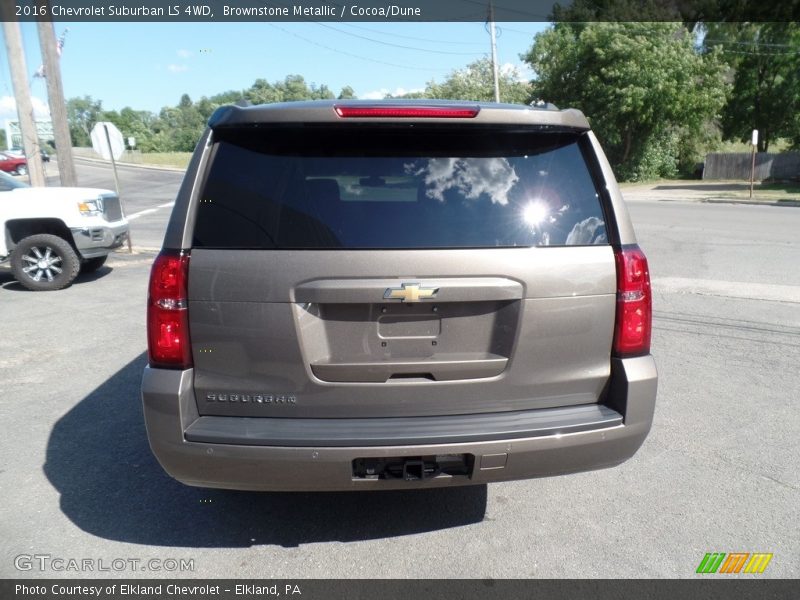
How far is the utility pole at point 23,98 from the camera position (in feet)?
40.2

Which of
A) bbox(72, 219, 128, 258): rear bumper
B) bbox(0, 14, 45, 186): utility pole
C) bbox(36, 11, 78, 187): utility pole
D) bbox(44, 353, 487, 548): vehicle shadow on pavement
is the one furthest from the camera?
bbox(36, 11, 78, 187): utility pole

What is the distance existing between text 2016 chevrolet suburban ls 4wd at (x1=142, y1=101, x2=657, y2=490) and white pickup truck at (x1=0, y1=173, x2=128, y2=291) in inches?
294

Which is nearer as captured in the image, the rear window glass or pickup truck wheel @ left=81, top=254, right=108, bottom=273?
the rear window glass

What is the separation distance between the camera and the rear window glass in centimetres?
259

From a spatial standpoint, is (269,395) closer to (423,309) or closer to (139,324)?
(423,309)

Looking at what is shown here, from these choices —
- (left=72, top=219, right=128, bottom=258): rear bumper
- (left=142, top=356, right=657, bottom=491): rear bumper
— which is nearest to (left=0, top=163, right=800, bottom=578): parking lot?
(left=142, top=356, right=657, bottom=491): rear bumper

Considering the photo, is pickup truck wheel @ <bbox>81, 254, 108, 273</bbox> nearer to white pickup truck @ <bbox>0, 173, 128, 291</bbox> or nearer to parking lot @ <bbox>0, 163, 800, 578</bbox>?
white pickup truck @ <bbox>0, 173, 128, 291</bbox>

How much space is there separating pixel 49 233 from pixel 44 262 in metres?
0.49

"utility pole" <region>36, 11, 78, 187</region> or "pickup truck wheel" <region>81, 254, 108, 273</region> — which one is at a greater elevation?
"utility pole" <region>36, 11, 78, 187</region>

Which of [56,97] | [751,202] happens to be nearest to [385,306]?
[56,97]

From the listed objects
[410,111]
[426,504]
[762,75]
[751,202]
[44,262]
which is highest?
[762,75]

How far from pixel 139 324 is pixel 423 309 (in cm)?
543

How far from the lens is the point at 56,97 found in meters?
12.8

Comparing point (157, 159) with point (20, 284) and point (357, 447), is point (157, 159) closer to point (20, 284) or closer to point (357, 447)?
point (20, 284)
